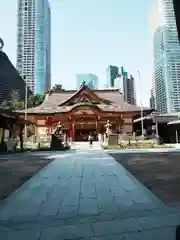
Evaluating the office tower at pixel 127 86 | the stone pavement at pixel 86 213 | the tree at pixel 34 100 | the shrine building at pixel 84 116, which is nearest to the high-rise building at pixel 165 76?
the shrine building at pixel 84 116

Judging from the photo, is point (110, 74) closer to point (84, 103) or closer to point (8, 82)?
point (8, 82)

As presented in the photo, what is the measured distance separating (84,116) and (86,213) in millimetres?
28718

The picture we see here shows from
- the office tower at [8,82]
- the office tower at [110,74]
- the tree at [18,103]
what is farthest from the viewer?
the office tower at [110,74]

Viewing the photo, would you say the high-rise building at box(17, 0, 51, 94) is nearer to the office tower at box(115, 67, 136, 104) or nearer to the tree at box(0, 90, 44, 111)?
the tree at box(0, 90, 44, 111)

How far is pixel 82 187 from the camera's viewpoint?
209 inches

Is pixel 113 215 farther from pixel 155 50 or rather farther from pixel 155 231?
pixel 155 50

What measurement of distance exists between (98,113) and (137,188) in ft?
88.3

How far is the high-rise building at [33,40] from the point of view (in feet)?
168

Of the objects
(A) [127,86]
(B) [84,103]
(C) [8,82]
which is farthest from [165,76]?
(C) [8,82]

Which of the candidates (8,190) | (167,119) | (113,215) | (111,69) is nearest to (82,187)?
(8,190)

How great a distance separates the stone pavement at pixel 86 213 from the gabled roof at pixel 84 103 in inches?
1030

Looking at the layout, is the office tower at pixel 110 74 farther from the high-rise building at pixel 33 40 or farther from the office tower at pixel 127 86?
the high-rise building at pixel 33 40

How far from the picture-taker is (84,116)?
32219mm

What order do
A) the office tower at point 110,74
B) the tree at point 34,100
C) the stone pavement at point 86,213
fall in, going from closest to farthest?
the stone pavement at point 86,213 < the tree at point 34,100 < the office tower at point 110,74
